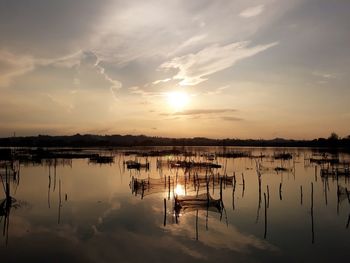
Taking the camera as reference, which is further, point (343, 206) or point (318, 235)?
point (343, 206)

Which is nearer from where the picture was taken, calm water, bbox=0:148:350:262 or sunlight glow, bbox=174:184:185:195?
calm water, bbox=0:148:350:262

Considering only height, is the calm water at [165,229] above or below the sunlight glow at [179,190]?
below

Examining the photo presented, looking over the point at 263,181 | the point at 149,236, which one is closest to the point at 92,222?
the point at 149,236

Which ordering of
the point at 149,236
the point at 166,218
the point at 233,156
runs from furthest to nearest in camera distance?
the point at 233,156, the point at 166,218, the point at 149,236

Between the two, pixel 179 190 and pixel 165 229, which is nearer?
pixel 165 229

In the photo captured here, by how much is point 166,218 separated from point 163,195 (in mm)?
7606

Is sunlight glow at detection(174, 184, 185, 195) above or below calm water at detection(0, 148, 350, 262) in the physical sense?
above

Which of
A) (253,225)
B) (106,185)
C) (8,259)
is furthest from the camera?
(106,185)

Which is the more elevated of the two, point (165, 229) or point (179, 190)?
point (179, 190)

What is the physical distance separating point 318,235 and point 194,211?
6.71 m

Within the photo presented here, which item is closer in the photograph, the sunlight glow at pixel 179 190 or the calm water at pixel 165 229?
the calm water at pixel 165 229

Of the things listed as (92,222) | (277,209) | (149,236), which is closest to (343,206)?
(277,209)

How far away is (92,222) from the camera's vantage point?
17328 millimetres

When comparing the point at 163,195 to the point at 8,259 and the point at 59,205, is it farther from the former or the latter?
the point at 8,259
